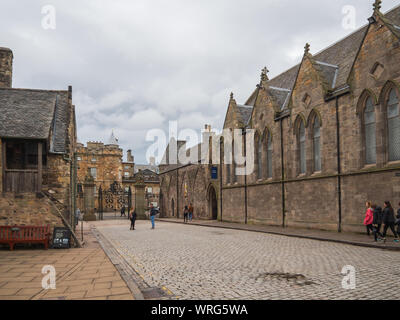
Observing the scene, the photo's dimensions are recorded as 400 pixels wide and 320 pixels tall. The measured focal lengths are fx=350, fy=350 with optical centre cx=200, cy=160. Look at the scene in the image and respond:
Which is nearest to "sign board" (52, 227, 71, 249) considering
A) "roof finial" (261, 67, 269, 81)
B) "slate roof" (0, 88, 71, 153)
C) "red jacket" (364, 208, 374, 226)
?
"slate roof" (0, 88, 71, 153)

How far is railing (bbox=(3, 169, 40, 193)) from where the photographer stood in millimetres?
13930

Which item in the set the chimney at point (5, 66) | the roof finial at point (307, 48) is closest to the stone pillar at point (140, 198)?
the chimney at point (5, 66)

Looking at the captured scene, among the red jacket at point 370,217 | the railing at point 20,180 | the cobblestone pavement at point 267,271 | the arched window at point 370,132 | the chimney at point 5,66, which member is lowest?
the cobblestone pavement at point 267,271

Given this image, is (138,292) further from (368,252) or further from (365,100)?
(365,100)

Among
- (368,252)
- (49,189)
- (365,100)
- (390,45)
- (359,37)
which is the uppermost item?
(359,37)

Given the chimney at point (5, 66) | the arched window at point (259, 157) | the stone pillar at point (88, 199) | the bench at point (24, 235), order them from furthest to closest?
1. the stone pillar at point (88, 199)
2. the arched window at point (259, 157)
3. the chimney at point (5, 66)
4. the bench at point (24, 235)

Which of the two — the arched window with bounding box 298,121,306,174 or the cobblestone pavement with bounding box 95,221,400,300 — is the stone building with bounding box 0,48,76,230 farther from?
the arched window with bounding box 298,121,306,174

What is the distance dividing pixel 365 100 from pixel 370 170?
139 inches

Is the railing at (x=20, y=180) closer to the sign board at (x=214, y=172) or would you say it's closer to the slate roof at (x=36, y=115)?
the slate roof at (x=36, y=115)

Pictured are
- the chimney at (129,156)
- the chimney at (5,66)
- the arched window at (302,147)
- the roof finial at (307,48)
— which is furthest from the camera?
the chimney at (129,156)

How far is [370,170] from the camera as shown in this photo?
1612 centimetres

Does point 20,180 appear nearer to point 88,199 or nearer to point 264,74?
point 264,74

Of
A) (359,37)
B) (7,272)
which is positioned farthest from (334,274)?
(359,37)

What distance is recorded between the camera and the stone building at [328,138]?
1588 cm
